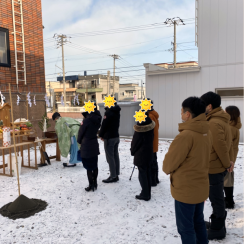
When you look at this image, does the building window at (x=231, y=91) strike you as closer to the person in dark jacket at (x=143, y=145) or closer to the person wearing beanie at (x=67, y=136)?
the person wearing beanie at (x=67, y=136)

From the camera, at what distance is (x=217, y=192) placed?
9.16 ft

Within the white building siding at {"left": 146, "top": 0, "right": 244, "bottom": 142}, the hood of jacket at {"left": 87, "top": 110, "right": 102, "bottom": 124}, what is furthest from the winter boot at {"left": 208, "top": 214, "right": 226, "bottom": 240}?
the white building siding at {"left": 146, "top": 0, "right": 244, "bottom": 142}

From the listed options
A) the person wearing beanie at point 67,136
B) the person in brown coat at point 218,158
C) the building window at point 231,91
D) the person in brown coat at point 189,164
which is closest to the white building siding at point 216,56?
the building window at point 231,91

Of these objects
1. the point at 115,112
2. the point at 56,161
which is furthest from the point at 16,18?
the point at 115,112

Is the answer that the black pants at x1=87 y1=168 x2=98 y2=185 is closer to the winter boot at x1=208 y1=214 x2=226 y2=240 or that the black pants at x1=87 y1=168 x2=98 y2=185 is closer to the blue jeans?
the winter boot at x1=208 y1=214 x2=226 y2=240

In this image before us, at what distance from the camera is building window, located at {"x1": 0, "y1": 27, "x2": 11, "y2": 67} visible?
8.44 metres

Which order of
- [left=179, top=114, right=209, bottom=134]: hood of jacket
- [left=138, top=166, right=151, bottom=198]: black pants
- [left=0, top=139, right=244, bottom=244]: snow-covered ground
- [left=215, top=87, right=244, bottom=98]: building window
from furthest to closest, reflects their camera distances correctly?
[left=215, top=87, right=244, bottom=98]: building window, [left=138, top=166, right=151, bottom=198]: black pants, [left=0, top=139, right=244, bottom=244]: snow-covered ground, [left=179, top=114, right=209, bottom=134]: hood of jacket

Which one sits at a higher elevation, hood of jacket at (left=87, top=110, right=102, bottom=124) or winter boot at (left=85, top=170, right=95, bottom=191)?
hood of jacket at (left=87, top=110, right=102, bottom=124)

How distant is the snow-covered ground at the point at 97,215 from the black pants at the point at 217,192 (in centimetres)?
38

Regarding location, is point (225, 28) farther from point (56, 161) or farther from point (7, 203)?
point (7, 203)

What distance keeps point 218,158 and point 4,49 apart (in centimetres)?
868

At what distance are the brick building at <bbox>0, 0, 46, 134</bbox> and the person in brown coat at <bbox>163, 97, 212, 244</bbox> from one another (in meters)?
7.91

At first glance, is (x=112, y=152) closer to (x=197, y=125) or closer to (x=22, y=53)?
(x=197, y=125)

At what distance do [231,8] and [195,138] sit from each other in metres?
8.46
